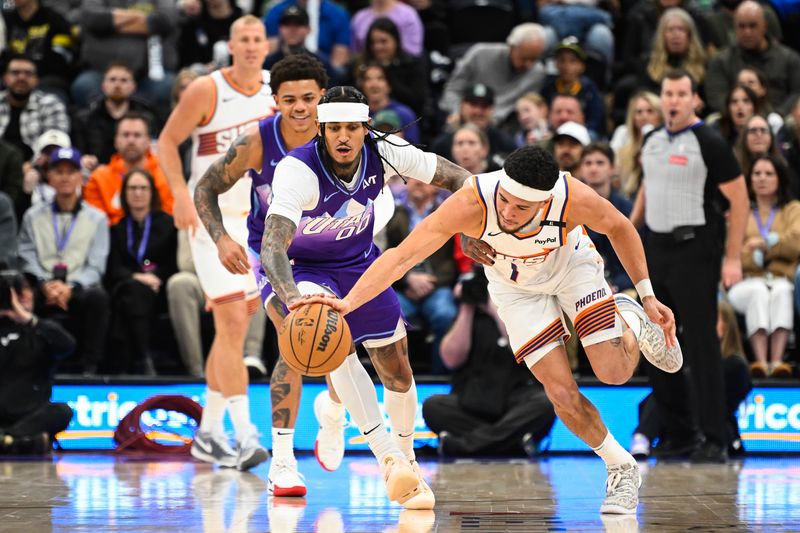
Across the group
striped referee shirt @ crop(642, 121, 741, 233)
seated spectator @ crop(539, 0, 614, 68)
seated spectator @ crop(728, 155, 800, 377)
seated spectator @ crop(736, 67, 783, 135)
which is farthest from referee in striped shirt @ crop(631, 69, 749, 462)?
seated spectator @ crop(539, 0, 614, 68)

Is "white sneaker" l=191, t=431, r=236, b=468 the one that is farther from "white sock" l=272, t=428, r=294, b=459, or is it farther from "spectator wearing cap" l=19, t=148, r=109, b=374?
"spectator wearing cap" l=19, t=148, r=109, b=374

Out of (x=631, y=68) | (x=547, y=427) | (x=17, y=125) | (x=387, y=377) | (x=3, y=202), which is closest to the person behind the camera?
(x=387, y=377)

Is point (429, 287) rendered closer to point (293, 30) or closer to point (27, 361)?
point (27, 361)

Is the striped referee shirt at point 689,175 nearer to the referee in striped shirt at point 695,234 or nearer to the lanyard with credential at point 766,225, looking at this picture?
the referee in striped shirt at point 695,234

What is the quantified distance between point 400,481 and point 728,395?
12.7 ft

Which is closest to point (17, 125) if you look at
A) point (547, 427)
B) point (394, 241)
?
point (394, 241)

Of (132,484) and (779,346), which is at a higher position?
(779,346)

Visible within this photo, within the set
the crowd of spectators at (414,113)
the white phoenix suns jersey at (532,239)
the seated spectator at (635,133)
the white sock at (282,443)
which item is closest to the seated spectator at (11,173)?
the crowd of spectators at (414,113)

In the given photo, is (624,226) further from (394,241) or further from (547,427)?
(394,241)

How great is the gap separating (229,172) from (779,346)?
4.83 meters

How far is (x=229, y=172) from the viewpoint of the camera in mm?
7391

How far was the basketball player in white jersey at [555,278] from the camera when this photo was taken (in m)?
5.97

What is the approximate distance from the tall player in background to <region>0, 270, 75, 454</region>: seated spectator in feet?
9.20

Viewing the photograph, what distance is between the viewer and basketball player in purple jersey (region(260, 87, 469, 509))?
20.9ft
